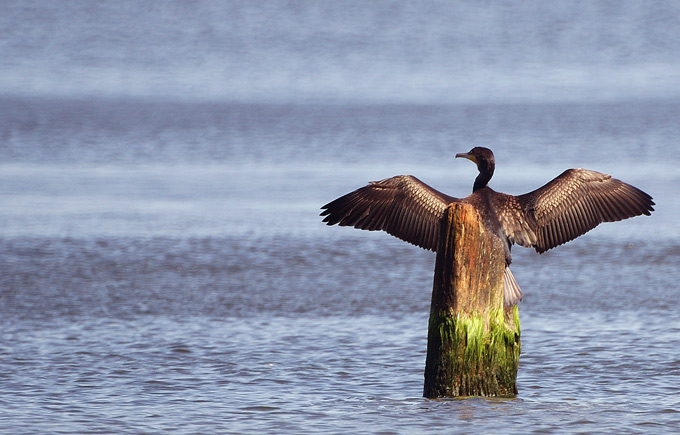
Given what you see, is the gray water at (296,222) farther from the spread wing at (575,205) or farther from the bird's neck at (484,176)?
the bird's neck at (484,176)

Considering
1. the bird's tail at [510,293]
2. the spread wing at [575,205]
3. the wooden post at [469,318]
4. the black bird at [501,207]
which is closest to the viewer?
the wooden post at [469,318]

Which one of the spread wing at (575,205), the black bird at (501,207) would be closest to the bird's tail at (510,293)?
the black bird at (501,207)

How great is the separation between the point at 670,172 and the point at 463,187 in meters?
3.11

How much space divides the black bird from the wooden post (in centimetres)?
33

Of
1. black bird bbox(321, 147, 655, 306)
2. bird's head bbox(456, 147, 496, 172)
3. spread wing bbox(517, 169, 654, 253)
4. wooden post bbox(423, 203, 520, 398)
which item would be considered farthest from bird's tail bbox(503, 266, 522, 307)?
bird's head bbox(456, 147, 496, 172)

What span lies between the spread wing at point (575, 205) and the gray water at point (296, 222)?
96 centimetres

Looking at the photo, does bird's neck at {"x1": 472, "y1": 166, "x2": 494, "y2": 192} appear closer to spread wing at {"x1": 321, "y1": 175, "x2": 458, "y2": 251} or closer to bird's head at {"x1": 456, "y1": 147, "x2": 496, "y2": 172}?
bird's head at {"x1": 456, "y1": 147, "x2": 496, "y2": 172}

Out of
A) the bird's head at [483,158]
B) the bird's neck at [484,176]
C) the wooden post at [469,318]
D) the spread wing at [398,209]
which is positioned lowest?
the wooden post at [469,318]

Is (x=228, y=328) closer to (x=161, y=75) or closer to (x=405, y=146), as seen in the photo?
(x=405, y=146)

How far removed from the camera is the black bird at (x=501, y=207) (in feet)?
23.1

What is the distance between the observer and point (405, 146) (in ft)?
60.4

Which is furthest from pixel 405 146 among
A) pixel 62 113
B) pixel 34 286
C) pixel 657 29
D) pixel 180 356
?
pixel 657 29

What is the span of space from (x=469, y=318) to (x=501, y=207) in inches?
32.4

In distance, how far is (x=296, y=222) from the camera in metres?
13.2
